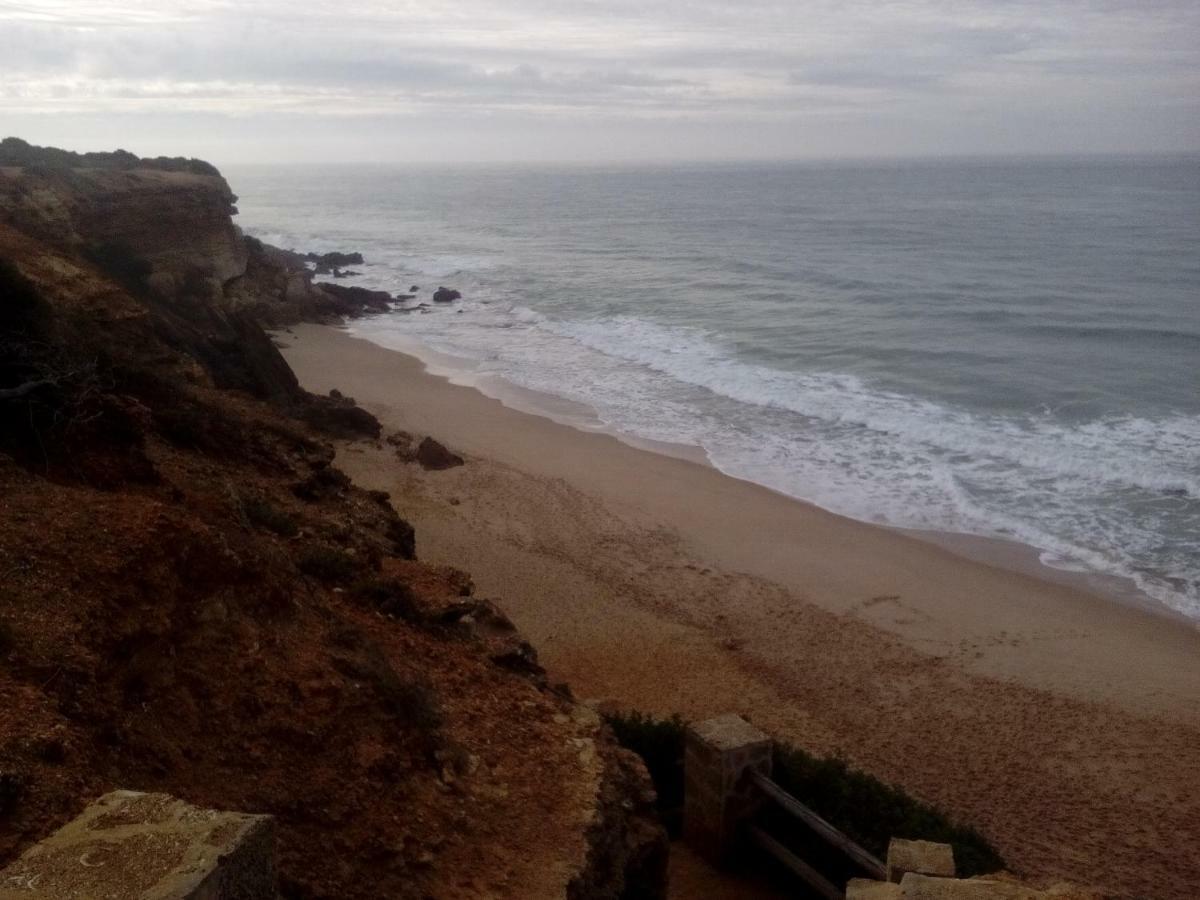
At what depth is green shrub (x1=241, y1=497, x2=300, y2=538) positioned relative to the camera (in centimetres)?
878

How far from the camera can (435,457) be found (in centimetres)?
1916

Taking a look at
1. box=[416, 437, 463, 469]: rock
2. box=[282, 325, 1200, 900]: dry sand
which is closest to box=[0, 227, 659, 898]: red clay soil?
box=[282, 325, 1200, 900]: dry sand

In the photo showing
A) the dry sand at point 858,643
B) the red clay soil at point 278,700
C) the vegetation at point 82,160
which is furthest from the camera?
the vegetation at point 82,160

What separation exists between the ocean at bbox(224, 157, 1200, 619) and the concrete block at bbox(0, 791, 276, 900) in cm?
1391

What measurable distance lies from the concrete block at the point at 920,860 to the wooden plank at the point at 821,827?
439 millimetres

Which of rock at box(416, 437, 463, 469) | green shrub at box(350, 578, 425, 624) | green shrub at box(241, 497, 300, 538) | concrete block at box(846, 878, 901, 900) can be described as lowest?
rock at box(416, 437, 463, 469)

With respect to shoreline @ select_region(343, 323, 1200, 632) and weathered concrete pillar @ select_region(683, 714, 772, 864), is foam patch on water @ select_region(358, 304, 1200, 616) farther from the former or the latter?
weathered concrete pillar @ select_region(683, 714, 772, 864)

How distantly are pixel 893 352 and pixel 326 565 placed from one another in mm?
25099

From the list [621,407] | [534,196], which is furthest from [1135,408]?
[534,196]

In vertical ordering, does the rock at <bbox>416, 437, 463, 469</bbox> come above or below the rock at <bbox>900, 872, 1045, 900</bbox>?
below

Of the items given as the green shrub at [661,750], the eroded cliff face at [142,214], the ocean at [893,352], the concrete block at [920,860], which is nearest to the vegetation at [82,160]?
the eroded cliff face at [142,214]

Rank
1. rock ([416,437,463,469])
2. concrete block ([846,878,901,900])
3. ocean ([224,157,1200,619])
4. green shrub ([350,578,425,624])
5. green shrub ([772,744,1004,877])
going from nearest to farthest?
1. concrete block ([846,878,901,900])
2. green shrub ([350,578,425,624])
3. green shrub ([772,744,1004,877])
4. ocean ([224,157,1200,619])
5. rock ([416,437,463,469])

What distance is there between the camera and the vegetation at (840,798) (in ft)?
27.9

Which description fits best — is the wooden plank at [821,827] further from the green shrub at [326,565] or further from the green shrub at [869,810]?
the green shrub at [326,565]
